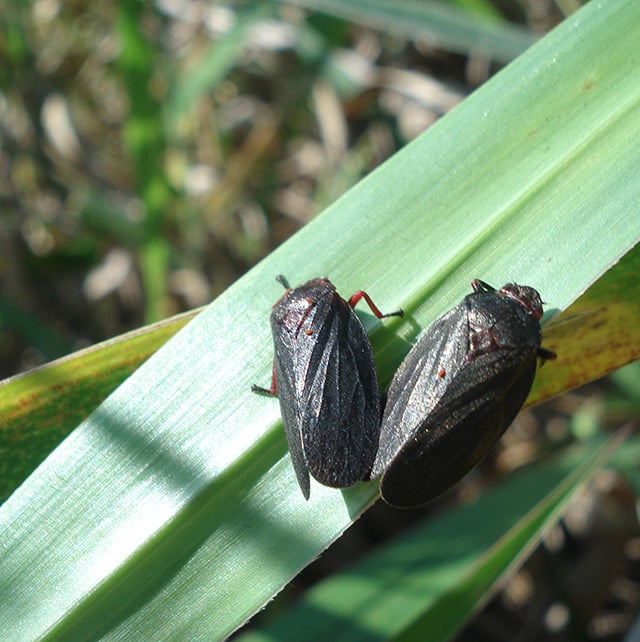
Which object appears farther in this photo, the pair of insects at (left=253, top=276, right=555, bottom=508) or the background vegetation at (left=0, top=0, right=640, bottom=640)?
the background vegetation at (left=0, top=0, right=640, bottom=640)

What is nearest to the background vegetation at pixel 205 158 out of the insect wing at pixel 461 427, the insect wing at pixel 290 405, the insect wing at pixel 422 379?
the insect wing at pixel 461 427

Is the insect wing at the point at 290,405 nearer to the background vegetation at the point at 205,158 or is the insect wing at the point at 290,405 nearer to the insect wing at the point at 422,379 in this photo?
the insect wing at the point at 422,379

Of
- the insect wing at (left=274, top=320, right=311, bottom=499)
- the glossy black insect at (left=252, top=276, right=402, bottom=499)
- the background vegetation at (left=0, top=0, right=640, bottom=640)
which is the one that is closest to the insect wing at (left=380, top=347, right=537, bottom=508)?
the glossy black insect at (left=252, top=276, right=402, bottom=499)

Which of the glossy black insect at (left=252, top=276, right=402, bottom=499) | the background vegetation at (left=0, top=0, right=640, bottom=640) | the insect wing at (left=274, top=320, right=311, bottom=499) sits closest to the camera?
the insect wing at (left=274, top=320, right=311, bottom=499)

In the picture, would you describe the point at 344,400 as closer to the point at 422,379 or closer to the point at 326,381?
the point at 326,381

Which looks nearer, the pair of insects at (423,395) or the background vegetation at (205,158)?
the pair of insects at (423,395)

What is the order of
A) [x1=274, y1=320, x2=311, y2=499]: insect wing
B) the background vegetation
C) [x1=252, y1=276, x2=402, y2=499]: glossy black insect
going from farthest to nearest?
the background vegetation < [x1=252, y1=276, x2=402, y2=499]: glossy black insect < [x1=274, y1=320, x2=311, y2=499]: insect wing

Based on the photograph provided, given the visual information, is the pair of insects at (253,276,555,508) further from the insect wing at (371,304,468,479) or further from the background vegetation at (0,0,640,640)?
the background vegetation at (0,0,640,640)

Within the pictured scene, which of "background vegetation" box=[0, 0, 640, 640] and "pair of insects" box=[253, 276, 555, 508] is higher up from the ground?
Result: "pair of insects" box=[253, 276, 555, 508]

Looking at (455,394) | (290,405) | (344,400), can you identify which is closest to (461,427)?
(455,394)
